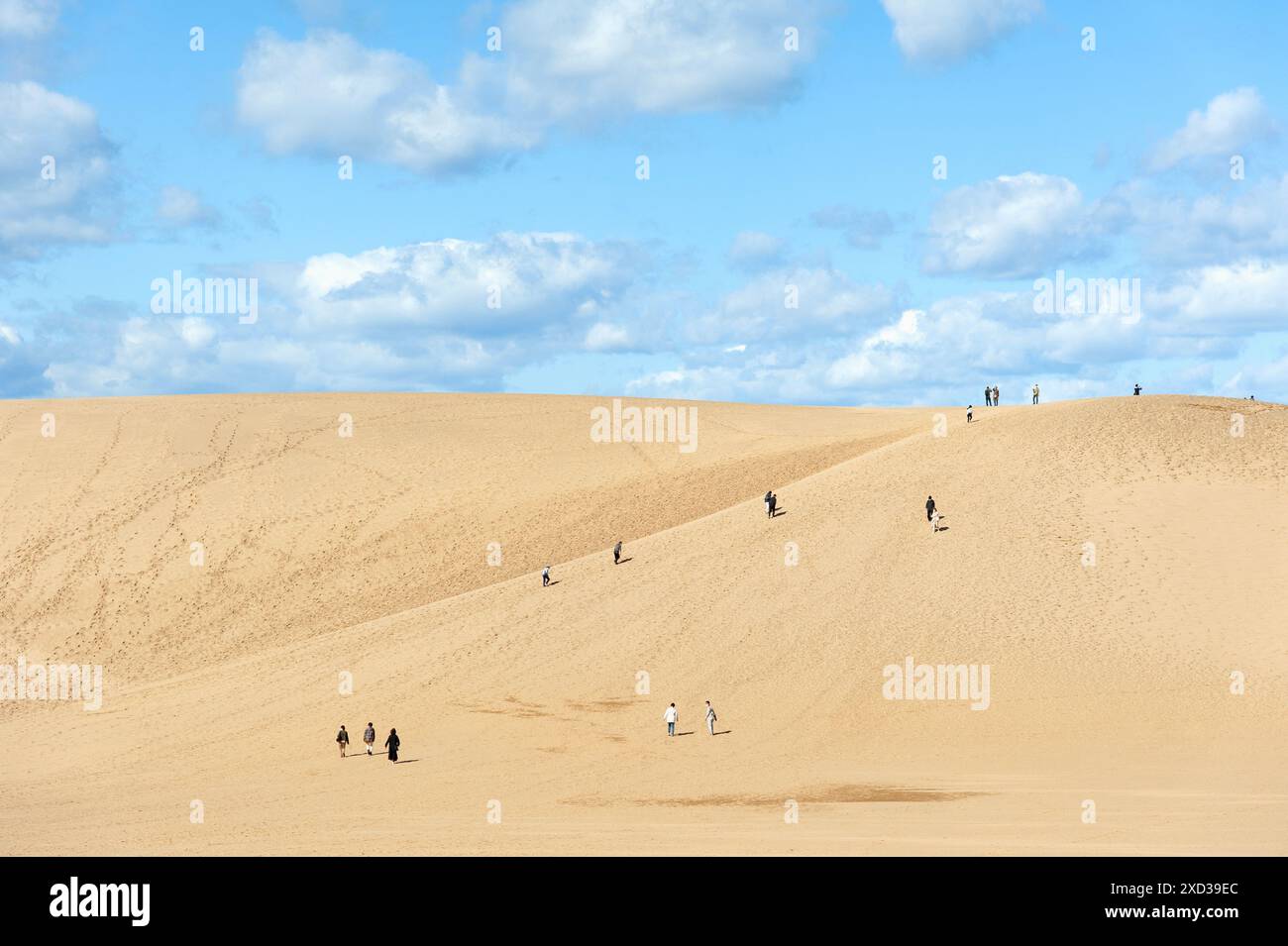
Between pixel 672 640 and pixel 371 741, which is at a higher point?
pixel 672 640

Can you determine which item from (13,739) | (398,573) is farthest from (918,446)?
(13,739)

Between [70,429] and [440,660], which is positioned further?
[70,429]

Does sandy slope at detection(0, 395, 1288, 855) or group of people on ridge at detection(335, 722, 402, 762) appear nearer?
sandy slope at detection(0, 395, 1288, 855)

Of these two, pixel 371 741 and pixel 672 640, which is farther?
pixel 672 640

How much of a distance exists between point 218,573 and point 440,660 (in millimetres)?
19669

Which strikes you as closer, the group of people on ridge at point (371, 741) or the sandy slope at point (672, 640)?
the sandy slope at point (672, 640)

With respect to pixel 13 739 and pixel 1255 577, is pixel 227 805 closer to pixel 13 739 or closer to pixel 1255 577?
pixel 13 739

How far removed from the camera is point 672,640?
43.9m

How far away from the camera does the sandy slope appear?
2881 centimetres

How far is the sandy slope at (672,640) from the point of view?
28.8 meters

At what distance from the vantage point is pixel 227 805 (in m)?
31.5
